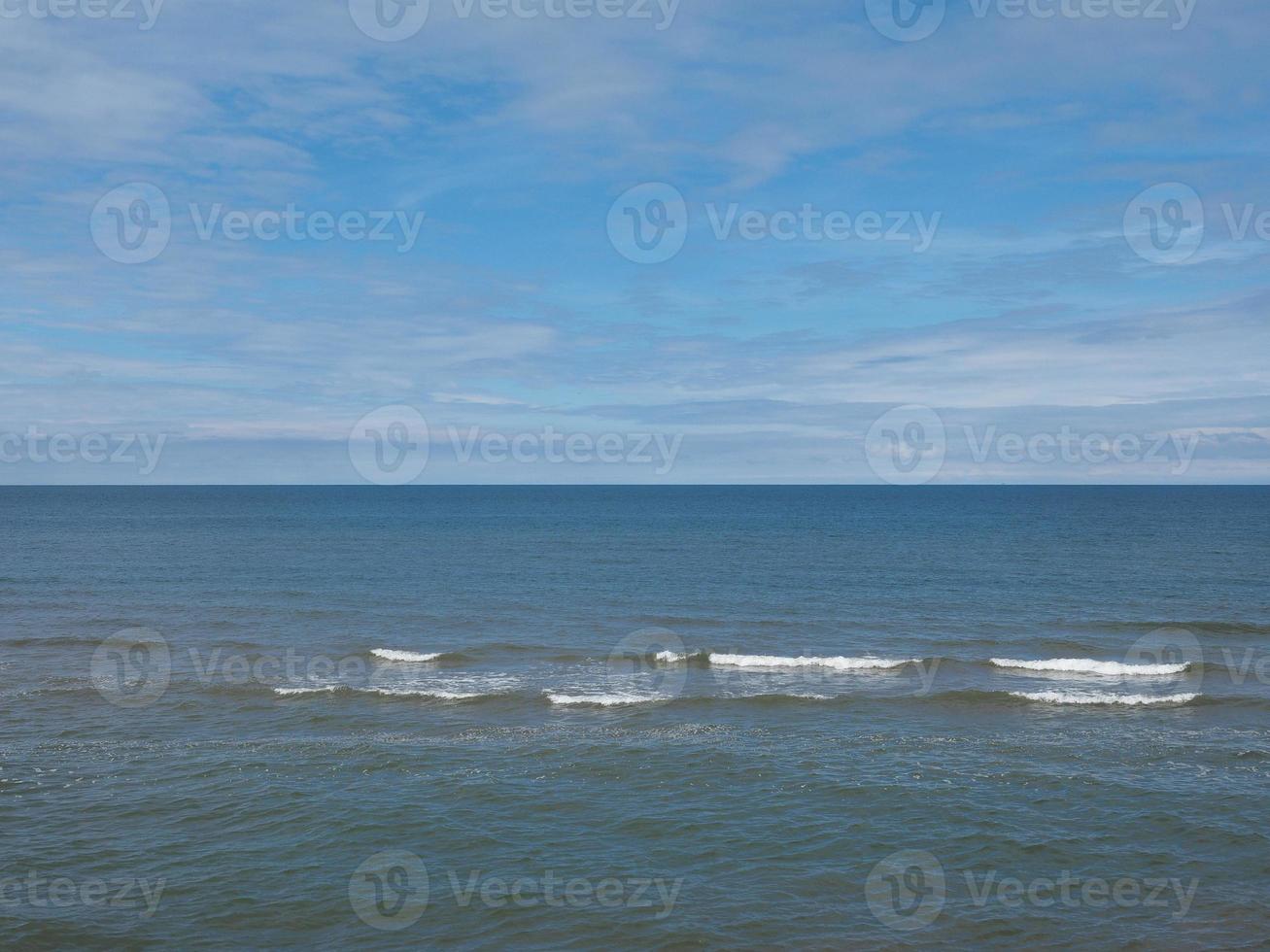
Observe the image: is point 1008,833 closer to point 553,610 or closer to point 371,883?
point 371,883

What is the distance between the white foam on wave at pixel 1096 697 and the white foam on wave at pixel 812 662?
509 centimetres

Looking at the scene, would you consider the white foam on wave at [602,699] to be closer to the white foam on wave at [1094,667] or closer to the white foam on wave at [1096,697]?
the white foam on wave at [1096,697]

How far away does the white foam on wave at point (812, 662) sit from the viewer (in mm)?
33031

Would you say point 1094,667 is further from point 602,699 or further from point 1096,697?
point 602,699

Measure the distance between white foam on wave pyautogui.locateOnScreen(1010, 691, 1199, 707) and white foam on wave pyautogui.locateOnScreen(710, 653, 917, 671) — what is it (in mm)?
5085

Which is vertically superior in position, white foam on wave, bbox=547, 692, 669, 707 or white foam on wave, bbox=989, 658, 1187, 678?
white foam on wave, bbox=989, 658, 1187, 678

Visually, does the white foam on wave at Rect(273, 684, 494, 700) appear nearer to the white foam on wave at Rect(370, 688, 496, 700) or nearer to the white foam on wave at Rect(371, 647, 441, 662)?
the white foam on wave at Rect(370, 688, 496, 700)

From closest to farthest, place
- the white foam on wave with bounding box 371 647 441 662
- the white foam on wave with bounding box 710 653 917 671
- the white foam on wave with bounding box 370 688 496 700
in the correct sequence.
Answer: the white foam on wave with bounding box 370 688 496 700 < the white foam on wave with bounding box 710 653 917 671 < the white foam on wave with bounding box 371 647 441 662

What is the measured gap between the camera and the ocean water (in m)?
15.4

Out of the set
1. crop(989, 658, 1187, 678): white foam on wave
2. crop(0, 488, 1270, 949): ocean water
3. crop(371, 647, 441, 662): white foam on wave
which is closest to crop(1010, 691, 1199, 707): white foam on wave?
crop(0, 488, 1270, 949): ocean water

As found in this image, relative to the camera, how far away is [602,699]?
1121 inches

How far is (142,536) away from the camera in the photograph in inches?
3743

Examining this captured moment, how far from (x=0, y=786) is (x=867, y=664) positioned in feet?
85.0

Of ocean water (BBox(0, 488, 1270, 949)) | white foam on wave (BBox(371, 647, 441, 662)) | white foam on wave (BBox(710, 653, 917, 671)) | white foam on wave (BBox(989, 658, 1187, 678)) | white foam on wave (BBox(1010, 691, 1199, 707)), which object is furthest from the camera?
white foam on wave (BBox(371, 647, 441, 662))
